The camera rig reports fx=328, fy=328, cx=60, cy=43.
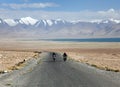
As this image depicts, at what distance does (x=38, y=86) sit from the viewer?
2330 cm

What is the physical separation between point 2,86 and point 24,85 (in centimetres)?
161

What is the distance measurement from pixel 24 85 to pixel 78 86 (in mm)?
4333

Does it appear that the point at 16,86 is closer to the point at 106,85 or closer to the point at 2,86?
the point at 2,86

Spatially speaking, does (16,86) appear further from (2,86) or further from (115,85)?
(115,85)

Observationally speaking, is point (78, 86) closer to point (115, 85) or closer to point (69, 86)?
point (69, 86)

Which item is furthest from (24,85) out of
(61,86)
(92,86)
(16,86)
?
(92,86)

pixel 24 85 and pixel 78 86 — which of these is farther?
pixel 24 85

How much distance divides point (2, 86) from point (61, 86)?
459 centimetres

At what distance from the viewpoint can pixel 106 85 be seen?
2286 cm

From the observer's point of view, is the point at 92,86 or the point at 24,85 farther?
the point at 24,85

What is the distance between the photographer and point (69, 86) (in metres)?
22.5

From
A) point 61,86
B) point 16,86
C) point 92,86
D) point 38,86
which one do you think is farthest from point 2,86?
point 92,86

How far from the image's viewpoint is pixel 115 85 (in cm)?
2297

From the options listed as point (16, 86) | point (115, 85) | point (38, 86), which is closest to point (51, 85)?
point (38, 86)
